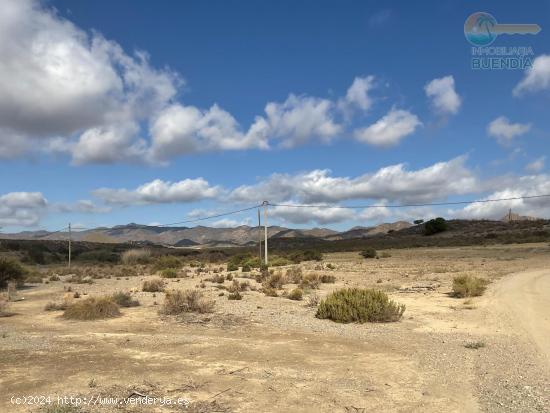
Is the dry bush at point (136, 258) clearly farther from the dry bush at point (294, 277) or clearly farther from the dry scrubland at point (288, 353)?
the dry scrubland at point (288, 353)

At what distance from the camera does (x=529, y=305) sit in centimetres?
1706

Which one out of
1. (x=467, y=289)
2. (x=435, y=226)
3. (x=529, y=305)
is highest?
(x=435, y=226)

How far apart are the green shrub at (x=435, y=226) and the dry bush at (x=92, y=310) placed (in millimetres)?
100780

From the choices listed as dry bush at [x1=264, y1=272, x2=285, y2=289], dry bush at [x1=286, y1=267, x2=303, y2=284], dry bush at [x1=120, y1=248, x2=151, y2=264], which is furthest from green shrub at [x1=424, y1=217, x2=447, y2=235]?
dry bush at [x1=264, y1=272, x2=285, y2=289]

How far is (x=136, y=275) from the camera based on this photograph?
41.0 meters

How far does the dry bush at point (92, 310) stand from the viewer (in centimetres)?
1605

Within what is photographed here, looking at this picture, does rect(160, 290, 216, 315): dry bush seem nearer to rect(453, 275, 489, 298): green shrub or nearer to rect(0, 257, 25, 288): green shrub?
rect(453, 275, 489, 298): green shrub

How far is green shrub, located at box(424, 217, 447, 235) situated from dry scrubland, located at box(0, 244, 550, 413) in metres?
91.9

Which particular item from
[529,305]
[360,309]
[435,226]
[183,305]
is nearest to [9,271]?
[183,305]

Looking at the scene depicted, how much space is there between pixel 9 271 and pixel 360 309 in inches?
874

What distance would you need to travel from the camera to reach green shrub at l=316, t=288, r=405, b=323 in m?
15.0

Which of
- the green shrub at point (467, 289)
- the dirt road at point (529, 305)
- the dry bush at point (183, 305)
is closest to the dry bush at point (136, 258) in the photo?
the dirt road at point (529, 305)

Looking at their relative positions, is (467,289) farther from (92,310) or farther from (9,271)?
(9,271)

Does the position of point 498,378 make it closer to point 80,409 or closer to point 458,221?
point 80,409
